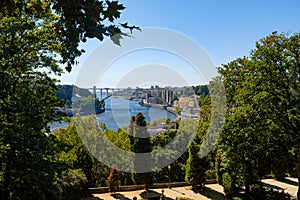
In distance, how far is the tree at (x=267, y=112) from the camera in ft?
32.7

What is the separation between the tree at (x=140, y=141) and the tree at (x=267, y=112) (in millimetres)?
4567

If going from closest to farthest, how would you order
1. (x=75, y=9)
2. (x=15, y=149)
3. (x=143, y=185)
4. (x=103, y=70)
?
(x=75, y=9) → (x=15, y=149) → (x=103, y=70) → (x=143, y=185)

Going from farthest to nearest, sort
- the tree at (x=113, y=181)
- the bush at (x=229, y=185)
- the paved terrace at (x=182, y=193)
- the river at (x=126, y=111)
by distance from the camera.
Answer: the river at (x=126, y=111) → the tree at (x=113, y=181) → the paved terrace at (x=182, y=193) → the bush at (x=229, y=185)

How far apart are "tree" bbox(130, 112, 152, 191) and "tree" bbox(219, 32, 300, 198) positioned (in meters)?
4.57

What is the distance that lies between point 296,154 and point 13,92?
32.6ft

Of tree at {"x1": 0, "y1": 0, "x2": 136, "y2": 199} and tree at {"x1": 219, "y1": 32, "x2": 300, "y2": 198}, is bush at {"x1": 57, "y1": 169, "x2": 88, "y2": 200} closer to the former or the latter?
tree at {"x1": 0, "y1": 0, "x2": 136, "y2": 199}

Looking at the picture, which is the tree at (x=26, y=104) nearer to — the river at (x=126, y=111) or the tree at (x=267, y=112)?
the tree at (x=267, y=112)

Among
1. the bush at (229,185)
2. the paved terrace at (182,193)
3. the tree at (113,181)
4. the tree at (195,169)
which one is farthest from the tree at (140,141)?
the bush at (229,185)

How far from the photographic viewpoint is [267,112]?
10.1m

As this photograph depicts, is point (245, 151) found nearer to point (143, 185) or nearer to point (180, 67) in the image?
point (180, 67)

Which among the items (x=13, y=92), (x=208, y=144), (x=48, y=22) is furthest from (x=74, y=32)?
(x=208, y=144)

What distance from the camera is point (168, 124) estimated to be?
20.5 meters

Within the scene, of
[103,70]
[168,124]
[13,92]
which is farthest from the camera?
[168,124]

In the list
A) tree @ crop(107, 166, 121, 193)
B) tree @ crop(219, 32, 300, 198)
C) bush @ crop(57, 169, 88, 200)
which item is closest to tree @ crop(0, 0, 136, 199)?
bush @ crop(57, 169, 88, 200)
